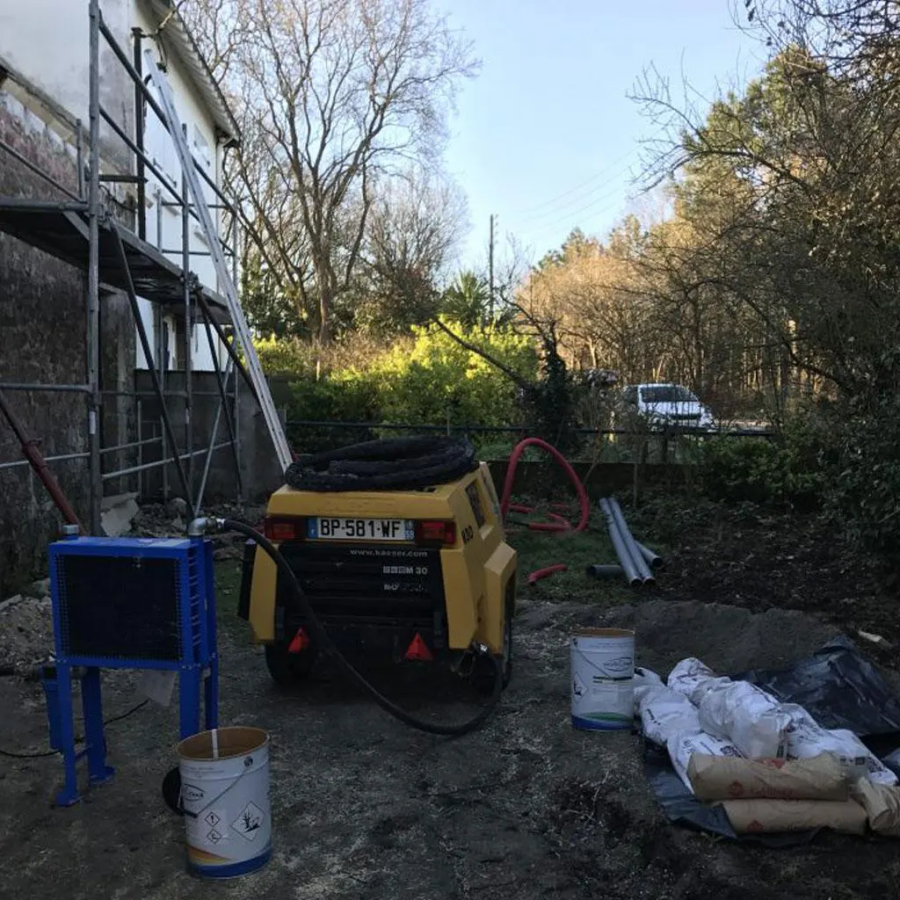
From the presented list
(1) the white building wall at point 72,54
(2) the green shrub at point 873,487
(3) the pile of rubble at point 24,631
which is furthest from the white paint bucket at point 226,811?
(1) the white building wall at point 72,54

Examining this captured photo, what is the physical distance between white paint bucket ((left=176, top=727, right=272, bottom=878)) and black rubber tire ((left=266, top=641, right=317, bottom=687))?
1.82m

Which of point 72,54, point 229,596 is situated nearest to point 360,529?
point 229,596

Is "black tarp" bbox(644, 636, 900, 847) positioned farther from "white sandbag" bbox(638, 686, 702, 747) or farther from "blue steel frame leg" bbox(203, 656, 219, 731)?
"blue steel frame leg" bbox(203, 656, 219, 731)

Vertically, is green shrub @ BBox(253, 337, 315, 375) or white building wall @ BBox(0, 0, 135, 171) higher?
Answer: white building wall @ BBox(0, 0, 135, 171)

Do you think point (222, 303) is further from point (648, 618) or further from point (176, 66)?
point (648, 618)

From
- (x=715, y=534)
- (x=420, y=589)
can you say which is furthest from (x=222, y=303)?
(x=420, y=589)

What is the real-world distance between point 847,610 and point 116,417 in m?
8.65

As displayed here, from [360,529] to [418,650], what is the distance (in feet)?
2.41

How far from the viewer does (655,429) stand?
11953mm

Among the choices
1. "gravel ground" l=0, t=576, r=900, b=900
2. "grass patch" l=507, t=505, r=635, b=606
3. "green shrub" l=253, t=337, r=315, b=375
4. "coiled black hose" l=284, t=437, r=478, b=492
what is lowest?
"gravel ground" l=0, t=576, r=900, b=900

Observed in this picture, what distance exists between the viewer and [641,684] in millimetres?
4898

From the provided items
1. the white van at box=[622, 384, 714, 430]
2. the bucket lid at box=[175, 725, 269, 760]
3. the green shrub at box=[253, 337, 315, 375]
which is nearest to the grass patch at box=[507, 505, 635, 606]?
the white van at box=[622, 384, 714, 430]

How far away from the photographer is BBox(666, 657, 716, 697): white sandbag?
4.61m

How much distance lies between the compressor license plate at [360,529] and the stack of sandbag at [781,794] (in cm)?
195
